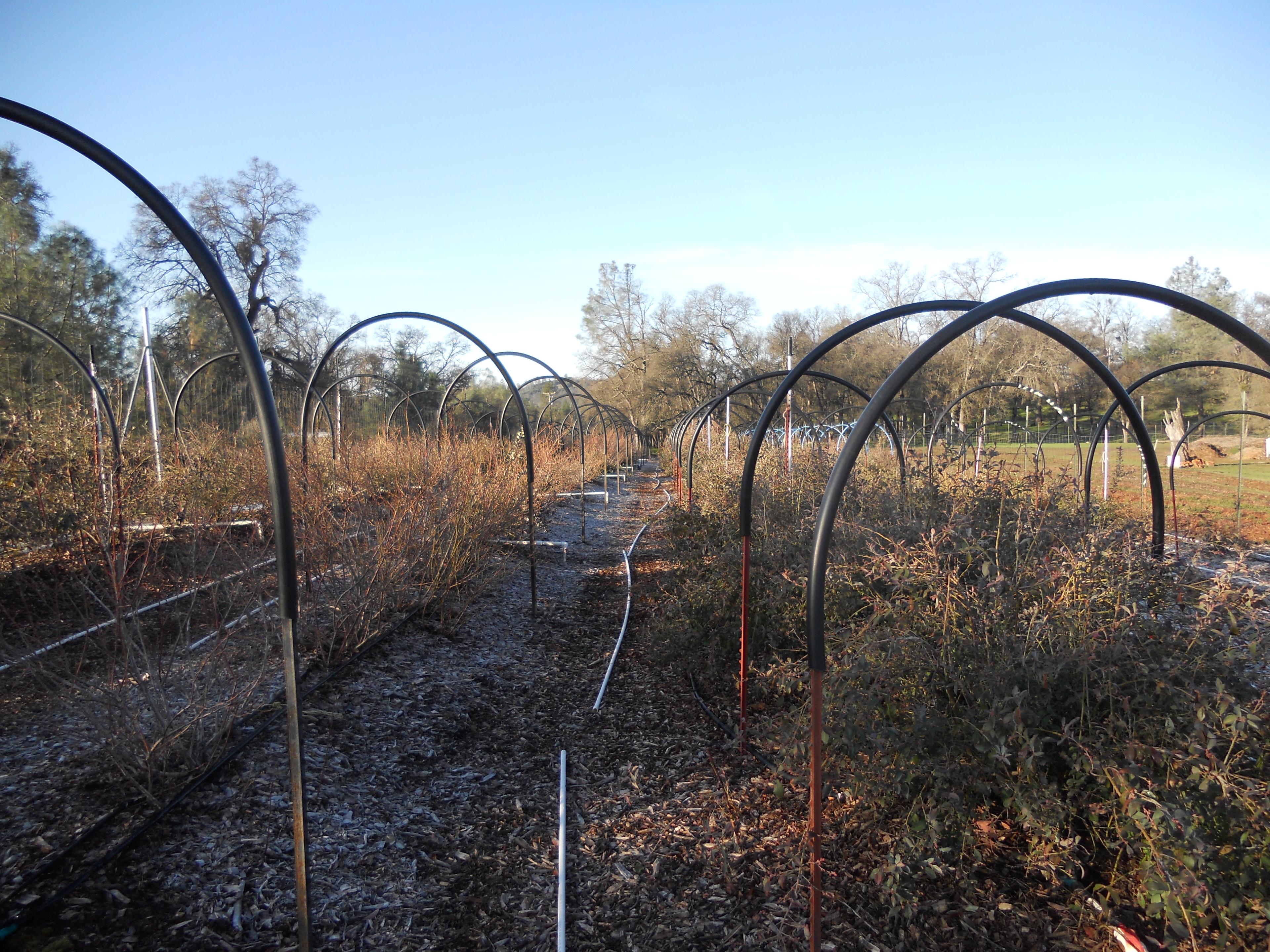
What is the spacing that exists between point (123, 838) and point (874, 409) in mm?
3340

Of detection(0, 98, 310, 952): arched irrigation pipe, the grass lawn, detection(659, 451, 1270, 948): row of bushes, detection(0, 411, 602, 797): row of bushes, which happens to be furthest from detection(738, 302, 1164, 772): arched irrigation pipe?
detection(0, 411, 602, 797): row of bushes

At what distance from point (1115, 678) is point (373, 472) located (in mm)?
7739

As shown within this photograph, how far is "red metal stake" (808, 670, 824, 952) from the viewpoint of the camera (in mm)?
2316

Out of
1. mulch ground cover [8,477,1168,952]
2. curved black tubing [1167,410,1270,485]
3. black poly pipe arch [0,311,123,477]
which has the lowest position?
mulch ground cover [8,477,1168,952]

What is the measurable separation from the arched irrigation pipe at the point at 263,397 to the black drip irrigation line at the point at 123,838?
757 mm

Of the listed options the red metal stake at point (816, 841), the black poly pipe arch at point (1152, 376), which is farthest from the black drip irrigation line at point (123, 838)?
the black poly pipe arch at point (1152, 376)

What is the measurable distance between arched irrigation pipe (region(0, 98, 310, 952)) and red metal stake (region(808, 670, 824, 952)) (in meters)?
1.62

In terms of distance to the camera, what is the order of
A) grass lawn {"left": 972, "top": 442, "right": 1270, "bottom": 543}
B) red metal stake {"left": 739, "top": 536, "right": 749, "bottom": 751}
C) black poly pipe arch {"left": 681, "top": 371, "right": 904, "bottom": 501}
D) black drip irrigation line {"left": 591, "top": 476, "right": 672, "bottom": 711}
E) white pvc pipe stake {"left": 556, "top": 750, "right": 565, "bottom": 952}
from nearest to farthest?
white pvc pipe stake {"left": 556, "top": 750, "right": 565, "bottom": 952}, red metal stake {"left": 739, "top": 536, "right": 749, "bottom": 751}, black drip irrigation line {"left": 591, "top": 476, "right": 672, "bottom": 711}, black poly pipe arch {"left": 681, "top": 371, "right": 904, "bottom": 501}, grass lawn {"left": 972, "top": 442, "right": 1270, "bottom": 543}

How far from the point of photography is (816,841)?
2.37m

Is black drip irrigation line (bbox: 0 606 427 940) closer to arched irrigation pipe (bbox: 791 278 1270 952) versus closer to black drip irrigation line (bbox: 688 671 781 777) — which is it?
arched irrigation pipe (bbox: 791 278 1270 952)

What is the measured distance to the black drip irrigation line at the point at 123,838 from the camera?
251 centimetres

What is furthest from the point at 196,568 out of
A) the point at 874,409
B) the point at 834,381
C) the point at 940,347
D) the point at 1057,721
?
the point at 834,381

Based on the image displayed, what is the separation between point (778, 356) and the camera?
34.6 meters

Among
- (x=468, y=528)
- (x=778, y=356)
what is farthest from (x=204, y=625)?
(x=778, y=356)
